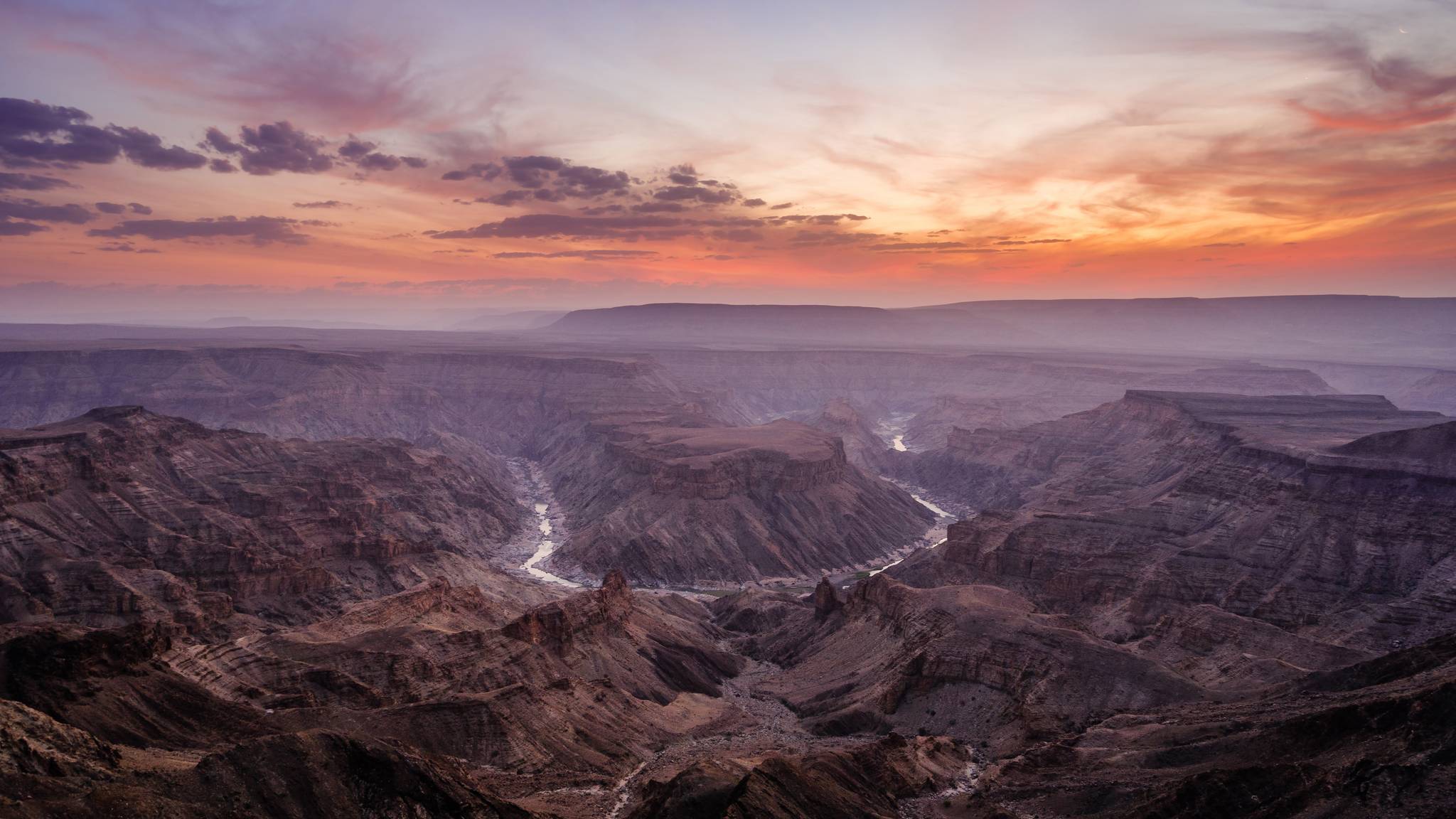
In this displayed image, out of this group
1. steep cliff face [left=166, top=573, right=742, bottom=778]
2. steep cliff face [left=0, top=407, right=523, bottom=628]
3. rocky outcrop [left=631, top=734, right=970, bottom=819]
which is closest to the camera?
rocky outcrop [left=631, top=734, right=970, bottom=819]

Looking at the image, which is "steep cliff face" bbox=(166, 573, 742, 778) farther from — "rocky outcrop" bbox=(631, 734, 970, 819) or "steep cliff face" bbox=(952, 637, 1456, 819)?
"steep cliff face" bbox=(952, 637, 1456, 819)

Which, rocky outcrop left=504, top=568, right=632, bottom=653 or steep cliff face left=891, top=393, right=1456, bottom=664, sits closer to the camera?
rocky outcrop left=504, top=568, right=632, bottom=653

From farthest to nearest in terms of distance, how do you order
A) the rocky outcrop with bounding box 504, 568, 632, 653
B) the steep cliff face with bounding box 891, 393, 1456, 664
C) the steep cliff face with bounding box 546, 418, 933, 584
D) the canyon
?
the steep cliff face with bounding box 546, 418, 933, 584
the steep cliff face with bounding box 891, 393, 1456, 664
the rocky outcrop with bounding box 504, 568, 632, 653
the canyon

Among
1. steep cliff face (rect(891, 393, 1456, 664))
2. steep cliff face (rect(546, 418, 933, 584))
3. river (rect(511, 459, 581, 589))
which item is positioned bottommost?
river (rect(511, 459, 581, 589))

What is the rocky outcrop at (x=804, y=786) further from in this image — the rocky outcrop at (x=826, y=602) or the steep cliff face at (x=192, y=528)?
the steep cliff face at (x=192, y=528)

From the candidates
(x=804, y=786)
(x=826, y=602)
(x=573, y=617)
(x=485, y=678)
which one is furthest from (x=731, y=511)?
(x=804, y=786)

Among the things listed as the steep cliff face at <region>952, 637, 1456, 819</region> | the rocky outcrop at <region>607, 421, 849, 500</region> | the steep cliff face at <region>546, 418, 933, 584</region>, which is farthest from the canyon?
the rocky outcrop at <region>607, 421, 849, 500</region>

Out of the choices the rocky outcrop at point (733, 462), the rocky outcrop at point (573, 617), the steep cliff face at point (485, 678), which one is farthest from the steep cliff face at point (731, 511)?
the steep cliff face at point (485, 678)

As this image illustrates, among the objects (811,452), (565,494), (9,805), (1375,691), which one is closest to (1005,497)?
(811,452)
